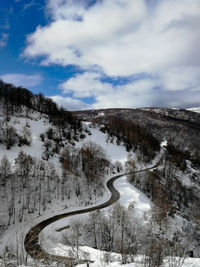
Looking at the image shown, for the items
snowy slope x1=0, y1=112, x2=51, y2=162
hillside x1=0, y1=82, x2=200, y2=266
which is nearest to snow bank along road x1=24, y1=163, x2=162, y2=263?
hillside x1=0, y1=82, x2=200, y2=266

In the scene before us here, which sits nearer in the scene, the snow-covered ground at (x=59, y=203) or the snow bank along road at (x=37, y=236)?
the snow bank along road at (x=37, y=236)

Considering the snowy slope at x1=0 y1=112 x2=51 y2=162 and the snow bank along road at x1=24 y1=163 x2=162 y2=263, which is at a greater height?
the snowy slope at x1=0 y1=112 x2=51 y2=162

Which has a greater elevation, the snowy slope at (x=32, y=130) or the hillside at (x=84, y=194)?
the snowy slope at (x=32, y=130)

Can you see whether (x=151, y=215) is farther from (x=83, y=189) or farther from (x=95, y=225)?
(x=83, y=189)

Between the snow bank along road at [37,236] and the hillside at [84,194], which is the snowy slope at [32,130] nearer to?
the hillside at [84,194]

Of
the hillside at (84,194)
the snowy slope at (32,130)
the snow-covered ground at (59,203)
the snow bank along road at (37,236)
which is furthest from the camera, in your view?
the snowy slope at (32,130)

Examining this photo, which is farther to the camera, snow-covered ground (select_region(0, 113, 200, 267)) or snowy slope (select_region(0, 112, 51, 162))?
snowy slope (select_region(0, 112, 51, 162))

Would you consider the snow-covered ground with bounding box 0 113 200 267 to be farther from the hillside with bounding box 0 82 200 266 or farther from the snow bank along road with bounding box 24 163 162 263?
the snow bank along road with bounding box 24 163 162 263

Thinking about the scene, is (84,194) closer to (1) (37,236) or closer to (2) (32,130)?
(1) (37,236)

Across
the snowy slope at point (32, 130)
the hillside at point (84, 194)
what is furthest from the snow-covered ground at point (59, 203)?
the hillside at point (84, 194)
